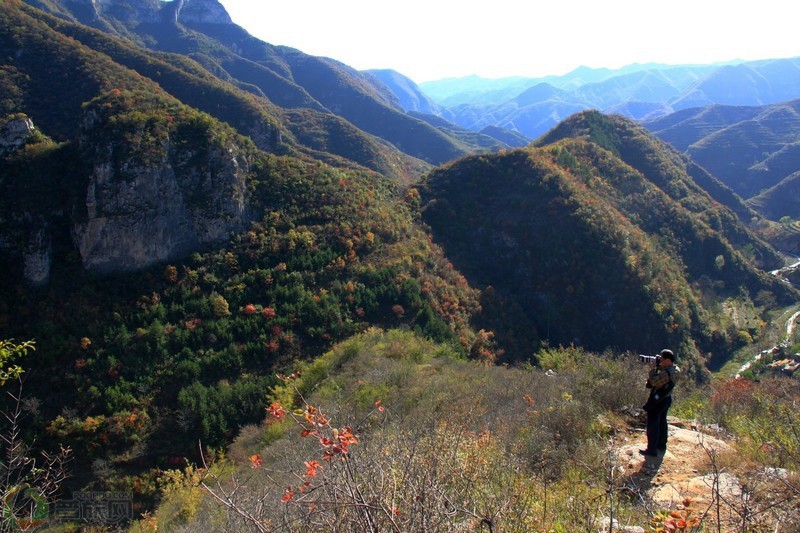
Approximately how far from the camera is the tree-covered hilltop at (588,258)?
3644 cm

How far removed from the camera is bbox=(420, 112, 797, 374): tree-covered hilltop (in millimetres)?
36438

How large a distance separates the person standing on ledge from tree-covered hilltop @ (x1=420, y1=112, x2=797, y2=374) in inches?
928

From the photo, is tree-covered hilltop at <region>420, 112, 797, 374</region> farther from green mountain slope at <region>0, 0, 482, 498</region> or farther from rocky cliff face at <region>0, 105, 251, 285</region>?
rocky cliff face at <region>0, 105, 251, 285</region>

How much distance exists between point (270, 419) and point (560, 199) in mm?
34040

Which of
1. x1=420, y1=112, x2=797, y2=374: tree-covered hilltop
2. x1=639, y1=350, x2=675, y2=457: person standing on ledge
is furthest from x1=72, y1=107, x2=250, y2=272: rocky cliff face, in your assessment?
x1=639, y1=350, x2=675, y2=457: person standing on ledge

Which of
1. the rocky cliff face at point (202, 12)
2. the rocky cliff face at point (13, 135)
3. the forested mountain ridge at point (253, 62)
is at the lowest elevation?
the rocky cliff face at point (13, 135)

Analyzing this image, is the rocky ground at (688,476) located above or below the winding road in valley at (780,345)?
above

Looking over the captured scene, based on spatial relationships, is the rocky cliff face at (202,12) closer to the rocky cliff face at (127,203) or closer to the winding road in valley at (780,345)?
the rocky cliff face at (127,203)

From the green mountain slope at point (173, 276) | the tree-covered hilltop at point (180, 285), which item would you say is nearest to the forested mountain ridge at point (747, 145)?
the tree-covered hilltop at point (180, 285)

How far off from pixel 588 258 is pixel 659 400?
3399cm

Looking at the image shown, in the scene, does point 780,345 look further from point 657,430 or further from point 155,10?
point 155,10

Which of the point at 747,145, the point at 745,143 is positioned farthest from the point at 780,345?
the point at 745,143

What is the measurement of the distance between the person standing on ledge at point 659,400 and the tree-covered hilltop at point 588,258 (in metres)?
23.6

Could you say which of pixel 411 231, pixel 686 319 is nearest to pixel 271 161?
pixel 411 231
